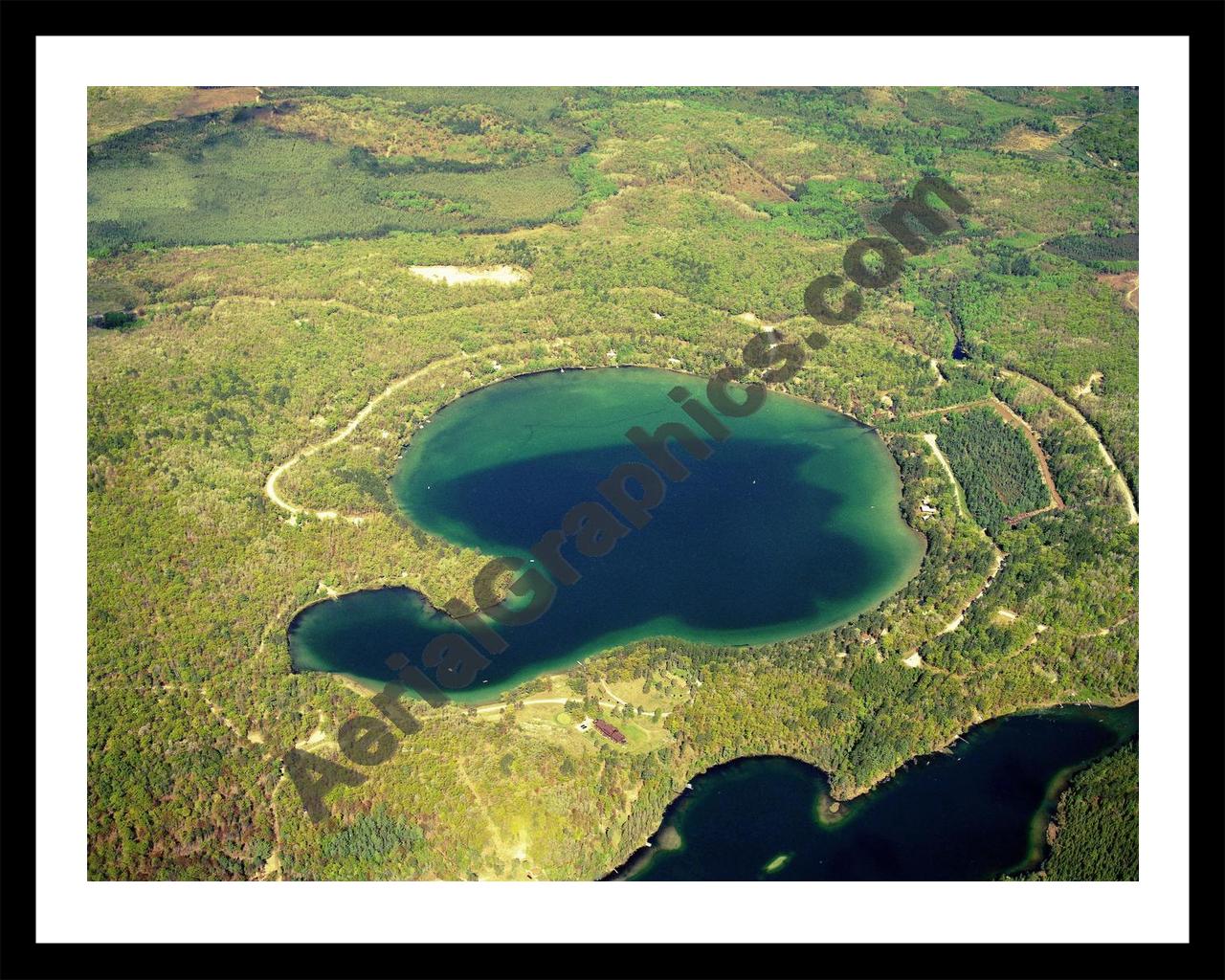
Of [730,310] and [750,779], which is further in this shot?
[730,310]

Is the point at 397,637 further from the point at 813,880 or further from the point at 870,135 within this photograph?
the point at 870,135

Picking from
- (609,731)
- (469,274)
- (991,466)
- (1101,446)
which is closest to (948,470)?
(991,466)

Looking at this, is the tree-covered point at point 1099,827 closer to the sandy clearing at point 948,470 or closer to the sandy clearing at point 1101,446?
the sandy clearing at point 1101,446

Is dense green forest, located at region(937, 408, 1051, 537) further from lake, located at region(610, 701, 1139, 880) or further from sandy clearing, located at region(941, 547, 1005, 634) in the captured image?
lake, located at region(610, 701, 1139, 880)

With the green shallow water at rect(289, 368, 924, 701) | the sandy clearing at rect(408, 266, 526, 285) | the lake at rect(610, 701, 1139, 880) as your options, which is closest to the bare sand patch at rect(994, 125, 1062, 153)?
the green shallow water at rect(289, 368, 924, 701)

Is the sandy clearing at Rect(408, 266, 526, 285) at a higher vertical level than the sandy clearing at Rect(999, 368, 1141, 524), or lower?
higher

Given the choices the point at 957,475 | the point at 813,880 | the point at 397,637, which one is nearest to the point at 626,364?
the point at 957,475

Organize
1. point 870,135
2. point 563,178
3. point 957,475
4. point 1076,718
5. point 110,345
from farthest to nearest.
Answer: point 870,135
point 563,178
point 110,345
point 957,475
point 1076,718
